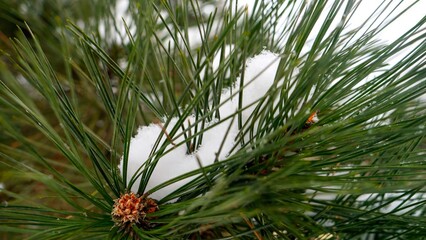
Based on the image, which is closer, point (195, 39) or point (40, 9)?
point (40, 9)

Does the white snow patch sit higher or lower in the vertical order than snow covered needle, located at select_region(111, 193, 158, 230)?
higher

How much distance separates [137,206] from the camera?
1.39ft

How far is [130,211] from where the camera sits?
16.6 inches

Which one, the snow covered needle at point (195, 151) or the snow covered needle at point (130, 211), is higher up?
the snow covered needle at point (195, 151)

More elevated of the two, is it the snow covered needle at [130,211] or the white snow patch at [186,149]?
the white snow patch at [186,149]

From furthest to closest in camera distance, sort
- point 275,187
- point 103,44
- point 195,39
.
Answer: point 195,39 → point 103,44 → point 275,187

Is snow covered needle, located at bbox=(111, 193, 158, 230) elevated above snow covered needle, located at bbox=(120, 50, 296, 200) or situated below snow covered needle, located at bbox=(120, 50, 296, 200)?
below

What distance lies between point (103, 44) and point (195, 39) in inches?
10.2

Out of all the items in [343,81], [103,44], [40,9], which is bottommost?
[343,81]

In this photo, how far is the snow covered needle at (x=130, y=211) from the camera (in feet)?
1.37

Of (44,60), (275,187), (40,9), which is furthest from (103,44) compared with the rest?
(275,187)

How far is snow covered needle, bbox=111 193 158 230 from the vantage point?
419mm

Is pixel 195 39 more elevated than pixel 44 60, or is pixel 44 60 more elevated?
pixel 195 39

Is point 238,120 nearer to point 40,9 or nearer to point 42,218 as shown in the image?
point 42,218
